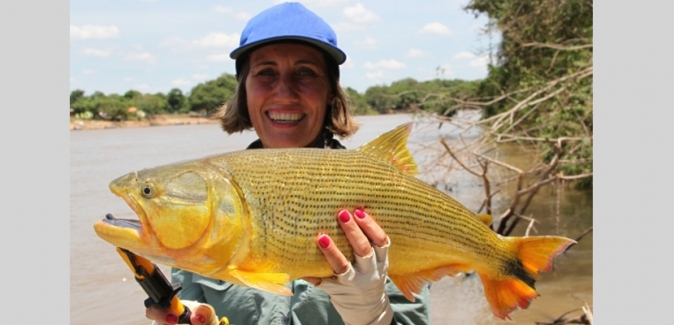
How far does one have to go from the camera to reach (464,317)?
27.4 feet

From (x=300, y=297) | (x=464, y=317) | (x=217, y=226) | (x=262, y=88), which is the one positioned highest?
(x=262, y=88)

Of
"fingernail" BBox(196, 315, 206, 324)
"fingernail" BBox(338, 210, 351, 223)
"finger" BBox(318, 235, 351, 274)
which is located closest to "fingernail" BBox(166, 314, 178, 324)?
"fingernail" BBox(196, 315, 206, 324)

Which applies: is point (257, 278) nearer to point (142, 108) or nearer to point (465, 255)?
point (465, 255)

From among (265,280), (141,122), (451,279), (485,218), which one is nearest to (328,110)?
(485,218)

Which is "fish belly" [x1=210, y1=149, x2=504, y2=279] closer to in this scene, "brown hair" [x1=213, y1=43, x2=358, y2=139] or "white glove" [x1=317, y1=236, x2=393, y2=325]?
"white glove" [x1=317, y1=236, x2=393, y2=325]

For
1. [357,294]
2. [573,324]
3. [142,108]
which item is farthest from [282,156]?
[142,108]

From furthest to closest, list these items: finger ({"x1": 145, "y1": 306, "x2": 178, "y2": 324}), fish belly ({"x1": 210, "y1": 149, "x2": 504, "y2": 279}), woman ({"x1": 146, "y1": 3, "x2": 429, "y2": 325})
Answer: woman ({"x1": 146, "y1": 3, "x2": 429, "y2": 325}) → finger ({"x1": 145, "y1": 306, "x2": 178, "y2": 324}) → fish belly ({"x1": 210, "y1": 149, "x2": 504, "y2": 279})

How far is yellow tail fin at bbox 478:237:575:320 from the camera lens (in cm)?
254

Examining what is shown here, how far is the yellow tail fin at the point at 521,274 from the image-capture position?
2.54 metres

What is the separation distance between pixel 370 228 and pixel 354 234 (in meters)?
0.07

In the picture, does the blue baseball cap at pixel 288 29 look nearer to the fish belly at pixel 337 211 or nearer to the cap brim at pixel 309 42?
the cap brim at pixel 309 42

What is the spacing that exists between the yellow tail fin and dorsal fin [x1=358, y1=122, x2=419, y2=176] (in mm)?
571

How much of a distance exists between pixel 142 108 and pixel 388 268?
70.6 meters

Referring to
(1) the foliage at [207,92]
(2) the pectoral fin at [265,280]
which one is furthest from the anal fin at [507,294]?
(1) the foliage at [207,92]
